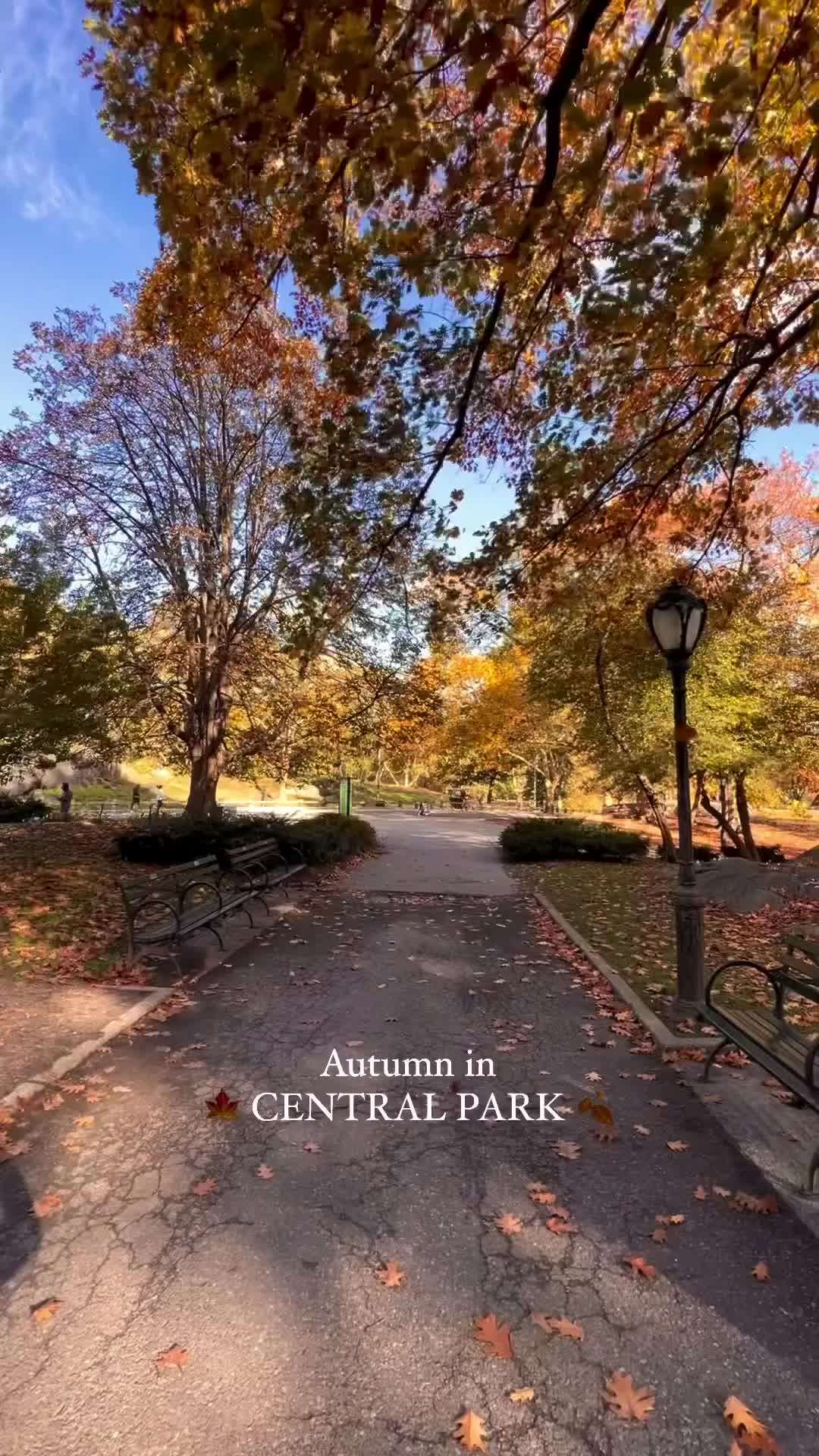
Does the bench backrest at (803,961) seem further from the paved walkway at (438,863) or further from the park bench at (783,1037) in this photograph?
the paved walkway at (438,863)

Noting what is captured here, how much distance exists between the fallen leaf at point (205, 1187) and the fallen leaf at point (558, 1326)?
1628 mm

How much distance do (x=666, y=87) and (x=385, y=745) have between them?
1329 centimetres

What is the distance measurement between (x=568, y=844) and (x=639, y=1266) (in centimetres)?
1486

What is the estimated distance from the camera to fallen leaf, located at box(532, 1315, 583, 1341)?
8.61 ft

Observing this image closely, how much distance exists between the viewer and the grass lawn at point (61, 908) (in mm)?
7137

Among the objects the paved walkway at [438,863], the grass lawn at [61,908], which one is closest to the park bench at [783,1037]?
the grass lawn at [61,908]

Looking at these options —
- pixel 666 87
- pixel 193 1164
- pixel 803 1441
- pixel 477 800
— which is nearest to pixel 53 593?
pixel 193 1164

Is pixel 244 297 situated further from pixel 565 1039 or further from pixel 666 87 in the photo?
pixel 565 1039

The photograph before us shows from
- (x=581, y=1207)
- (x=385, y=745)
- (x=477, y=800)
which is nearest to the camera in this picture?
(x=581, y=1207)

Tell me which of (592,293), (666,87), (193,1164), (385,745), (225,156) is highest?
(592,293)

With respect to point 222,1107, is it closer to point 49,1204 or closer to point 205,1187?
point 205,1187

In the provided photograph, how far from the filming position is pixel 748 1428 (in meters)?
2.23

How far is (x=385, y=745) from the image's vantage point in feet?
51.9

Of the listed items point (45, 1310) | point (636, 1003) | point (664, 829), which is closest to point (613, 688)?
point (664, 829)
